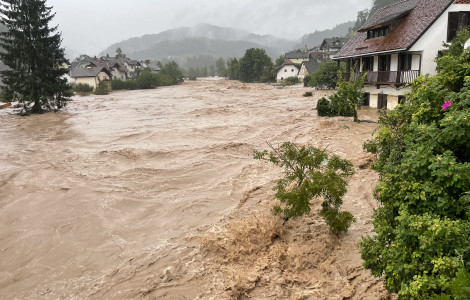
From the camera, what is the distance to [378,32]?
85.0ft

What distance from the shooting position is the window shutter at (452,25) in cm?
2062

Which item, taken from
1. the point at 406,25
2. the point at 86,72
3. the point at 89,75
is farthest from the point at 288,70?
the point at 406,25

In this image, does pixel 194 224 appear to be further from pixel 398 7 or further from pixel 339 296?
pixel 398 7

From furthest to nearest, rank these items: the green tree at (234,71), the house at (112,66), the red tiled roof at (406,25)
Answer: the green tree at (234,71) → the house at (112,66) → the red tiled roof at (406,25)

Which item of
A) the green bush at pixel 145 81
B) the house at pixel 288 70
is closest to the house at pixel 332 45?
the house at pixel 288 70

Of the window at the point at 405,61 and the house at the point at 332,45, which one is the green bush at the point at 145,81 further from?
the window at the point at 405,61

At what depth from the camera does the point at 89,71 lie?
70250mm

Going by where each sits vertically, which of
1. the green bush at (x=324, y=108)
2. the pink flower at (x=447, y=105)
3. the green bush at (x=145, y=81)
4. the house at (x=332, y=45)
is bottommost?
the green bush at (x=324, y=108)

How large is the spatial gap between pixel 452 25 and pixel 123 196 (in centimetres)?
2230

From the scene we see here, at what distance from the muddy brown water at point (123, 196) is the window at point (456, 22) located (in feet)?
23.4

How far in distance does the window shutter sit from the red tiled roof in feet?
2.61

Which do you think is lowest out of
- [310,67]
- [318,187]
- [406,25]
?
[318,187]

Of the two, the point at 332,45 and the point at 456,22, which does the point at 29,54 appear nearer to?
A: the point at 456,22

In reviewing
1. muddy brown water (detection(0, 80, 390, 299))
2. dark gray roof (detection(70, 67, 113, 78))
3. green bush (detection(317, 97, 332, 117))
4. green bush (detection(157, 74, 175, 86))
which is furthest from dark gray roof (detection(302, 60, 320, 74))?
muddy brown water (detection(0, 80, 390, 299))
